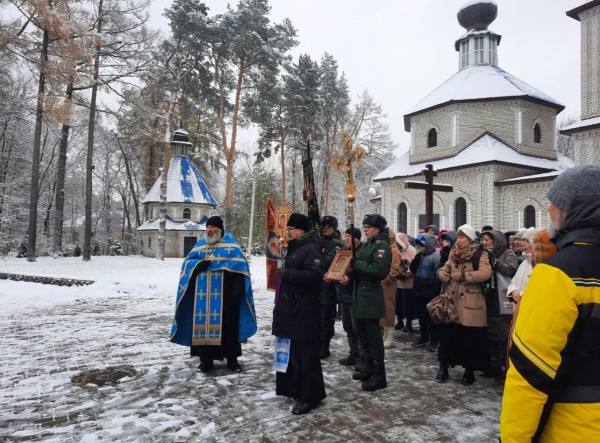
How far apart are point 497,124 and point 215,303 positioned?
23.8 m

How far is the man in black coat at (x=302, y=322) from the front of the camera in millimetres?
4223

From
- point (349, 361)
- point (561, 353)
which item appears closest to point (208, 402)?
point (349, 361)

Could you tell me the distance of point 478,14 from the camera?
92.8 ft

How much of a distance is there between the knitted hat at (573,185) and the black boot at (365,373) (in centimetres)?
376

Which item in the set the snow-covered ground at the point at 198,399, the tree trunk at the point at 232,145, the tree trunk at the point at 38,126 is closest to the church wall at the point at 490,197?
the tree trunk at the point at 232,145

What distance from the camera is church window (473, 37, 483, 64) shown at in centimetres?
2875

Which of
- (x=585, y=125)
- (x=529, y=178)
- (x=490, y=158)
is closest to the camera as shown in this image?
(x=585, y=125)

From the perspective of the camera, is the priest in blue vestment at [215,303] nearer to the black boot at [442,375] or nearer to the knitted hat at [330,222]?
the knitted hat at [330,222]

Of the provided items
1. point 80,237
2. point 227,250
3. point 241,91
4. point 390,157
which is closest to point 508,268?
point 227,250

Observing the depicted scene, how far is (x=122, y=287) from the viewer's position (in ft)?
44.2

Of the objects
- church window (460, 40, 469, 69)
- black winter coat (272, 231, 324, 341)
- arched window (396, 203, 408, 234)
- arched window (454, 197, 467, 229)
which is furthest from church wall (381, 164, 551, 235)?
black winter coat (272, 231, 324, 341)

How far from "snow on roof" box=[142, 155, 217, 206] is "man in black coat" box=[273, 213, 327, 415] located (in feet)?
92.7

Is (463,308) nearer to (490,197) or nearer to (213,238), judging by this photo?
(213,238)

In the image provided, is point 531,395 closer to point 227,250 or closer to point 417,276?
point 227,250
